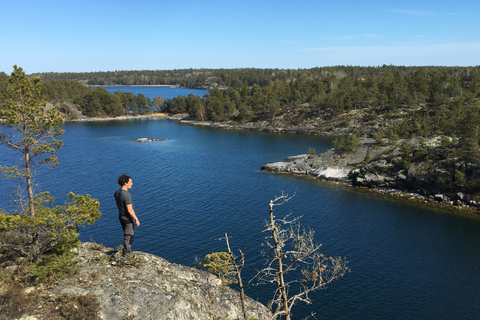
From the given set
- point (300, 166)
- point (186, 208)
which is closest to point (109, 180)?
point (186, 208)

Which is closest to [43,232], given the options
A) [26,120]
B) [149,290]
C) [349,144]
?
[149,290]

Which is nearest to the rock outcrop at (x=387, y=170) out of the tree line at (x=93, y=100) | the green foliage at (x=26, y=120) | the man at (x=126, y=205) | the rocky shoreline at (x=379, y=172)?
the rocky shoreline at (x=379, y=172)

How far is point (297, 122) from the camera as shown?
12975cm

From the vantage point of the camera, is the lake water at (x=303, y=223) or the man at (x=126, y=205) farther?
the lake water at (x=303, y=223)

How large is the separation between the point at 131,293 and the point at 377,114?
115882 mm

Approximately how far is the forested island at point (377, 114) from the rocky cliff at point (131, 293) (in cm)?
3553

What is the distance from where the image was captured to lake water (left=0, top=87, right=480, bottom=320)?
28312 millimetres

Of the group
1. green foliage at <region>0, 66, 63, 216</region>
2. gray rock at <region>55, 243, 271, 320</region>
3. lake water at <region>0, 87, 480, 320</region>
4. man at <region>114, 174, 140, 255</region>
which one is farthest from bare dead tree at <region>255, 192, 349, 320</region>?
green foliage at <region>0, 66, 63, 216</region>

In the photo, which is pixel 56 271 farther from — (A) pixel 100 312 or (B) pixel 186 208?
(B) pixel 186 208

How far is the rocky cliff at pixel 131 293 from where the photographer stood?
39.2ft

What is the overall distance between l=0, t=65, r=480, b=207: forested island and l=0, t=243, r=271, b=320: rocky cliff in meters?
35.5

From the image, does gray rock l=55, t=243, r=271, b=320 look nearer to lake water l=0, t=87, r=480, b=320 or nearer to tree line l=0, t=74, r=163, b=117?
lake water l=0, t=87, r=480, b=320

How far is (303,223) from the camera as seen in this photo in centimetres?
4322

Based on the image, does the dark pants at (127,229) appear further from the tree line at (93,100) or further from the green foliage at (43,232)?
the tree line at (93,100)
